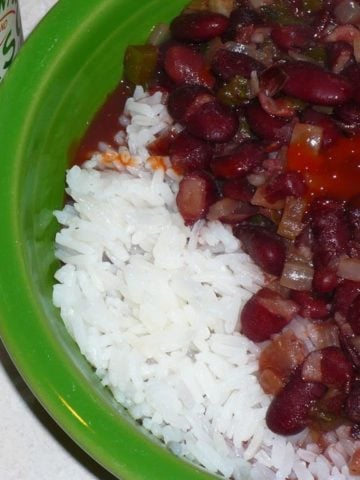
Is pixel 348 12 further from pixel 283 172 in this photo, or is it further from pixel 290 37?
pixel 283 172

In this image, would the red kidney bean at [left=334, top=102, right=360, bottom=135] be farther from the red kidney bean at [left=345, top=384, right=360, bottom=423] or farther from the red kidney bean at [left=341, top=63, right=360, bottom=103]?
the red kidney bean at [left=345, top=384, right=360, bottom=423]

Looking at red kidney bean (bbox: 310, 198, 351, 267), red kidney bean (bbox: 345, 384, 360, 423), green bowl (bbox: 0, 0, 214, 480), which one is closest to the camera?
green bowl (bbox: 0, 0, 214, 480)

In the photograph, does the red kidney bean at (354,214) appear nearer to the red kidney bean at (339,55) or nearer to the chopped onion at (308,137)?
the chopped onion at (308,137)

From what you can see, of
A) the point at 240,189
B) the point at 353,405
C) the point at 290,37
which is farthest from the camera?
the point at 290,37

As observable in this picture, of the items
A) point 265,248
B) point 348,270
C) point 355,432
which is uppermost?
point 265,248

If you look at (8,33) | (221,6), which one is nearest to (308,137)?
(221,6)

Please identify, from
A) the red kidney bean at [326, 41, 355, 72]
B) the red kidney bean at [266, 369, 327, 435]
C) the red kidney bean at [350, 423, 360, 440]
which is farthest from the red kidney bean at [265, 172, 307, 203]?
the red kidney bean at [350, 423, 360, 440]
